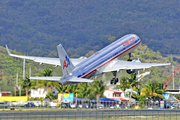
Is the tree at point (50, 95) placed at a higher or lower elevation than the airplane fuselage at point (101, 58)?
lower

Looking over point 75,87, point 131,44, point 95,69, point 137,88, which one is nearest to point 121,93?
point 137,88

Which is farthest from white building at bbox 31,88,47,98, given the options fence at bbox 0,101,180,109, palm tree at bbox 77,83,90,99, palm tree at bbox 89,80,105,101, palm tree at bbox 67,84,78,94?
palm tree at bbox 89,80,105,101

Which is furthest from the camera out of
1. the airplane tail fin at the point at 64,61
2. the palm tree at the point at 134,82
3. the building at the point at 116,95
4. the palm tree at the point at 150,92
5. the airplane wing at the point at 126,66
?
the palm tree at the point at 134,82

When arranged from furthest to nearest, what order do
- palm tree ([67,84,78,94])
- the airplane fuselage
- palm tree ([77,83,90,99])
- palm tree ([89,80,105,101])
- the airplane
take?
palm tree ([67,84,78,94])
palm tree ([77,83,90,99])
palm tree ([89,80,105,101])
the airplane fuselage
the airplane

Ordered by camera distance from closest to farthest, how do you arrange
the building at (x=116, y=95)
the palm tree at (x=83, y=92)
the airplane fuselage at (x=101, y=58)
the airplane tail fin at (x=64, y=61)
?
the airplane tail fin at (x=64, y=61)
the airplane fuselage at (x=101, y=58)
the palm tree at (x=83, y=92)
the building at (x=116, y=95)

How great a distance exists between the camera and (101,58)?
75688mm

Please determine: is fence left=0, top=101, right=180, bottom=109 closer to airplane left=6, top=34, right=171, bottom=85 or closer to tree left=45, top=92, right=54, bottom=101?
tree left=45, top=92, right=54, bottom=101

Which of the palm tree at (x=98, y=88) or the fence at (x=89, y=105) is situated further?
the fence at (x=89, y=105)

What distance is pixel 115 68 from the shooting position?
74.5 metres

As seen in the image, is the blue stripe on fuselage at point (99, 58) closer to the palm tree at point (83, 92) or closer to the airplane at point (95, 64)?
the airplane at point (95, 64)

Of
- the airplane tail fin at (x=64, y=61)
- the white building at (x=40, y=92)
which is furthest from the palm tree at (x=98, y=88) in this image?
the white building at (x=40, y=92)

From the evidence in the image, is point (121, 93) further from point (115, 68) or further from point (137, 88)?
point (115, 68)

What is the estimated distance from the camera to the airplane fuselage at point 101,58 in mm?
71688

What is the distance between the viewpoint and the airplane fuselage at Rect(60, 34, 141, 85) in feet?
235
